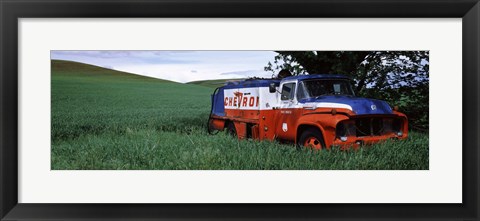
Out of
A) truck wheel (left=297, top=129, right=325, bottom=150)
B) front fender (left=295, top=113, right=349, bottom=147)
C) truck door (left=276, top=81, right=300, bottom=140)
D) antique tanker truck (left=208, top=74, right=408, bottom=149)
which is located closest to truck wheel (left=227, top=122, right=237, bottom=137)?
antique tanker truck (left=208, top=74, right=408, bottom=149)

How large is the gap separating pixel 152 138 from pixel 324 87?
2491 mm

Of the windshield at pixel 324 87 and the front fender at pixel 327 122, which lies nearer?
the front fender at pixel 327 122

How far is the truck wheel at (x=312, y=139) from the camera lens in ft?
24.6

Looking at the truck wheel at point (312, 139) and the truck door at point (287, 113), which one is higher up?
the truck door at point (287, 113)

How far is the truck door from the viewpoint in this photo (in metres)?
8.02

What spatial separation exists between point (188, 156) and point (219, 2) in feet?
6.64

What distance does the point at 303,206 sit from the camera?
6.86 m

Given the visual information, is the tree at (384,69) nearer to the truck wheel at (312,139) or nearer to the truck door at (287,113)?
the truck door at (287,113)

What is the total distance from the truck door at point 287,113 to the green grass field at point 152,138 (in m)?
0.23

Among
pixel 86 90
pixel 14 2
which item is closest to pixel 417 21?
pixel 86 90

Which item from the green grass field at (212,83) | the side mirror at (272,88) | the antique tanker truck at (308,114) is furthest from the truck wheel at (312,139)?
the green grass field at (212,83)

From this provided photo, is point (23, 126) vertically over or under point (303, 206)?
over

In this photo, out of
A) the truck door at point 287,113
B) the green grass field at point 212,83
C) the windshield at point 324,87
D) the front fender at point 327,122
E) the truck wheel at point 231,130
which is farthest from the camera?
the truck wheel at point 231,130

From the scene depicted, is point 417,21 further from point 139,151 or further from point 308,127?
point 139,151
